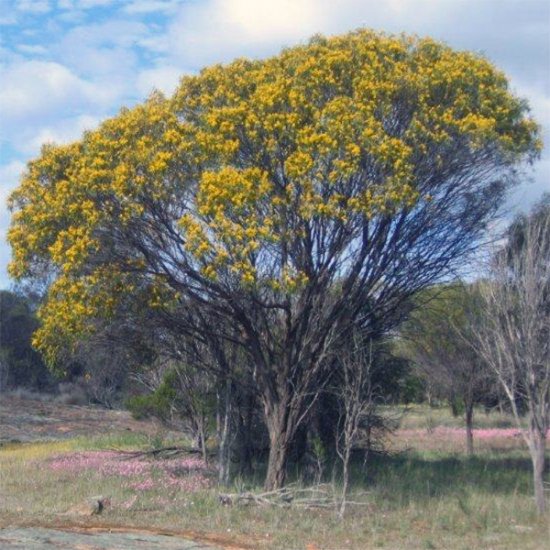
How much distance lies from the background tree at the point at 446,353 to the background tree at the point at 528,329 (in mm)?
3779

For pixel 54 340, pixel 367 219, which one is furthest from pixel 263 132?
pixel 54 340

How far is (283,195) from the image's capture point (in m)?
16.5

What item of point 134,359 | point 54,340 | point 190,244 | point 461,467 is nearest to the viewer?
point 190,244

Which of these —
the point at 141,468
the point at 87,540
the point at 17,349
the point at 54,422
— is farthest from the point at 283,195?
the point at 17,349

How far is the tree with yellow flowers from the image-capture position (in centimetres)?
1611

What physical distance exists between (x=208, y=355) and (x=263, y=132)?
20.3 feet

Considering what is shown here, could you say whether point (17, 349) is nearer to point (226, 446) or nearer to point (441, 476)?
point (226, 446)

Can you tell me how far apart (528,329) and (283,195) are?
4.65 m

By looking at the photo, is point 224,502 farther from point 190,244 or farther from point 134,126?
point 134,126

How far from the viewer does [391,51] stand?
57.2ft

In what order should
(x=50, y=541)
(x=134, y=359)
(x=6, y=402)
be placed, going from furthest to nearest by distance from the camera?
(x=6, y=402), (x=134, y=359), (x=50, y=541)

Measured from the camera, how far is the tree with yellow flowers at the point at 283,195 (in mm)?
16109

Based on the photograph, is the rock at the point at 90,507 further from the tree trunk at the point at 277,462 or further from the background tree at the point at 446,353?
the background tree at the point at 446,353

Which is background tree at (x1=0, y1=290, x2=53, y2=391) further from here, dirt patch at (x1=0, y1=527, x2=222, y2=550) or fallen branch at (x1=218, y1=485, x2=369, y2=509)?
dirt patch at (x1=0, y1=527, x2=222, y2=550)
